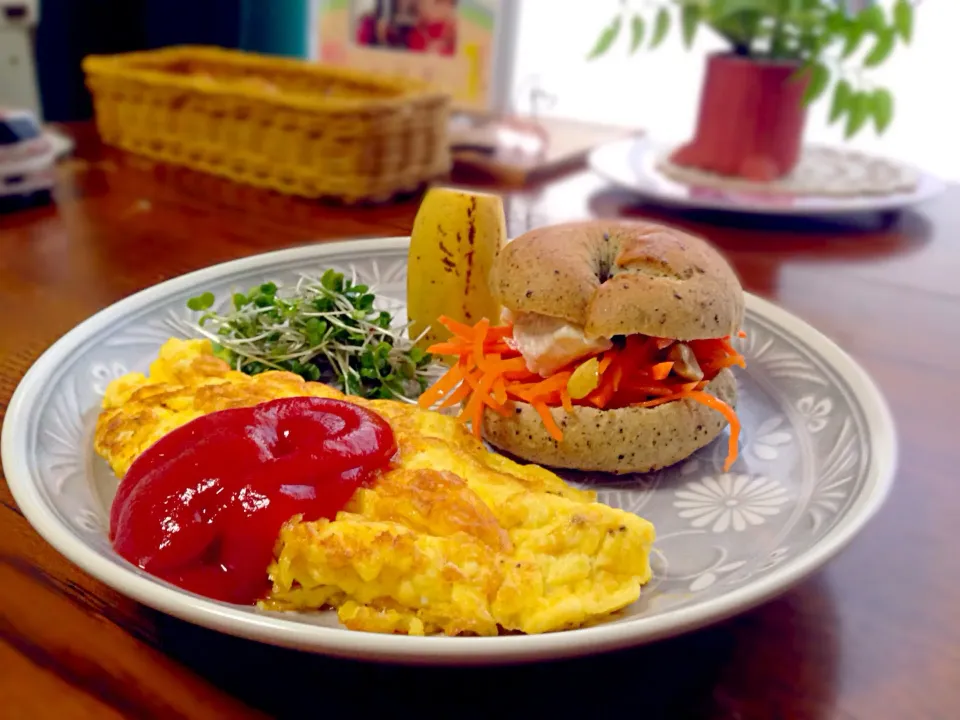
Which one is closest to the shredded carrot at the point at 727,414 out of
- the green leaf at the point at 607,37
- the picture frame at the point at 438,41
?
the green leaf at the point at 607,37

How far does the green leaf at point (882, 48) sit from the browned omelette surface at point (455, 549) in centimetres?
230

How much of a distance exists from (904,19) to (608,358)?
208 cm

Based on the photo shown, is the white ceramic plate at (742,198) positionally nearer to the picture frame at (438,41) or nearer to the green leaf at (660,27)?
the green leaf at (660,27)

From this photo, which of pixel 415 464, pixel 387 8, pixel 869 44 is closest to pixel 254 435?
pixel 415 464

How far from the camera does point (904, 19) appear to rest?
286 centimetres

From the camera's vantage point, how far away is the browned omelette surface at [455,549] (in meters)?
1.19

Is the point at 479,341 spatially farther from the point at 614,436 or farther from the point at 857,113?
the point at 857,113

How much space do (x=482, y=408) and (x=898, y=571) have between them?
818 mm

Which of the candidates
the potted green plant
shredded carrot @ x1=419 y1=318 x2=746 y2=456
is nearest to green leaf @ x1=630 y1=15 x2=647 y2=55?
the potted green plant

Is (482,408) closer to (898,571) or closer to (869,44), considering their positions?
(898,571)

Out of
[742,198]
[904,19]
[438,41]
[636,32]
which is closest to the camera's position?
[904,19]

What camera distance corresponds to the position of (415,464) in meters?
1.47

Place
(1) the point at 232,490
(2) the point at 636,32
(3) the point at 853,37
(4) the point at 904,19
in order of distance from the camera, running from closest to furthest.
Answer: (1) the point at 232,490 → (4) the point at 904,19 → (3) the point at 853,37 → (2) the point at 636,32

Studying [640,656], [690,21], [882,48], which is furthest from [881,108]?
[640,656]
